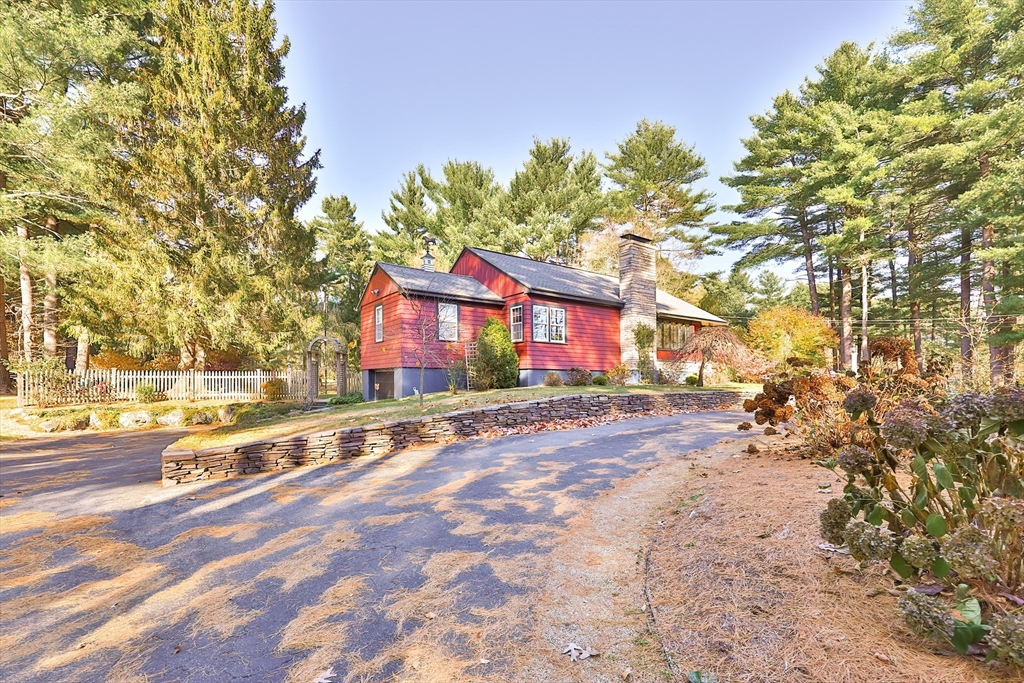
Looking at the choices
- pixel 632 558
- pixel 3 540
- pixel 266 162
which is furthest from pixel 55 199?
pixel 632 558

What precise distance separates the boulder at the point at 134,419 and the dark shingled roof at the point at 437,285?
29.9 ft

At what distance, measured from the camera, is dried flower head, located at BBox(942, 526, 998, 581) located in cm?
171

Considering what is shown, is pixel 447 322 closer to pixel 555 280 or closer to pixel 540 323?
pixel 540 323

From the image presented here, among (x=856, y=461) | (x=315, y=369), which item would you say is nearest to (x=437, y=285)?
(x=315, y=369)

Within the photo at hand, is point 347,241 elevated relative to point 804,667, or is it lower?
elevated

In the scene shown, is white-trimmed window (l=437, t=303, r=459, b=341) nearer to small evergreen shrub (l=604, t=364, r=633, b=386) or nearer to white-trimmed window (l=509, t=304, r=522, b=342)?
white-trimmed window (l=509, t=304, r=522, b=342)

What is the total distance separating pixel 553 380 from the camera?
1528 cm

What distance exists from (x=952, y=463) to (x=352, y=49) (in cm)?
1771

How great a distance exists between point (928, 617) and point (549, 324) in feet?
47.8

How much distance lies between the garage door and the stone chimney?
31.3 ft

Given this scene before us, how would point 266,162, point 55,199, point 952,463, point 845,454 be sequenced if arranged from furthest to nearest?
point 266,162 < point 55,199 < point 845,454 < point 952,463

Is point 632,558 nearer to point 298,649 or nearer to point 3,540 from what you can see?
point 298,649

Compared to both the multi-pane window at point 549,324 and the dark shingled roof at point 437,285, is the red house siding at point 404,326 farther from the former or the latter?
the multi-pane window at point 549,324

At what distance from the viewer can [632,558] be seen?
11.5 feet
